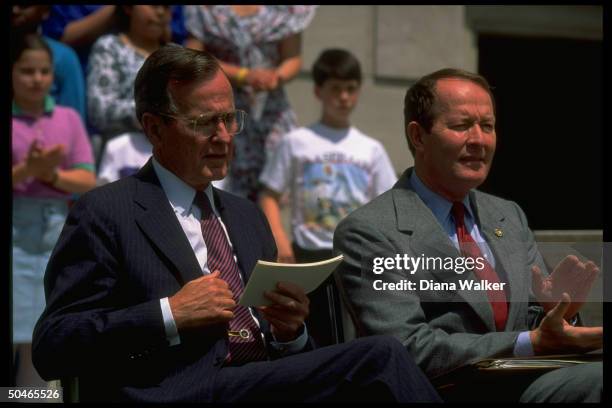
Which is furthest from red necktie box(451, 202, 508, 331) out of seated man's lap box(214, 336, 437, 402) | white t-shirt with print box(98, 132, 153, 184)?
white t-shirt with print box(98, 132, 153, 184)

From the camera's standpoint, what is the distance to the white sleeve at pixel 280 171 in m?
6.42

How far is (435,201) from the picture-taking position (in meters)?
4.09

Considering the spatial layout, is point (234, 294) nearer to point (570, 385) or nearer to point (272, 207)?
point (570, 385)

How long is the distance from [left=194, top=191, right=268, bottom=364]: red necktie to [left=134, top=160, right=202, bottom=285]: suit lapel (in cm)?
12

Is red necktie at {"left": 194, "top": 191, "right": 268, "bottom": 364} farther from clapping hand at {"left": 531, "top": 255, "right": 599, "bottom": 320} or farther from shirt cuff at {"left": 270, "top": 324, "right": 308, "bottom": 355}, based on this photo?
clapping hand at {"left": 531, "top": 255, "right": 599, "bottom": 320}

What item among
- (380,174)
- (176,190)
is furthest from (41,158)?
(380,174)

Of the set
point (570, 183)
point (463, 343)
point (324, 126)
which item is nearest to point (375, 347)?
point (463, 343)

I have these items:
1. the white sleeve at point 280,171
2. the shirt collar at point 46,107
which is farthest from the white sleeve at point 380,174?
the shirt collar at point 46,107

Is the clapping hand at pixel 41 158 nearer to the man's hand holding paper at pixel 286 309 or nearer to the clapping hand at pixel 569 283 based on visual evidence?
the man's hand holding paper at pixel 286 309

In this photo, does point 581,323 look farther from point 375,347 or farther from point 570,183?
point 570,183

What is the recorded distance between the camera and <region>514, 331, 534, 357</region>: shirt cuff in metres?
3.54

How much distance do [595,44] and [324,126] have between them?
145 inches

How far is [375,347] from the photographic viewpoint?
3268 millimetres

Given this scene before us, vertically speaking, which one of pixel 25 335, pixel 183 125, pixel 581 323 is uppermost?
pixel 183 125
